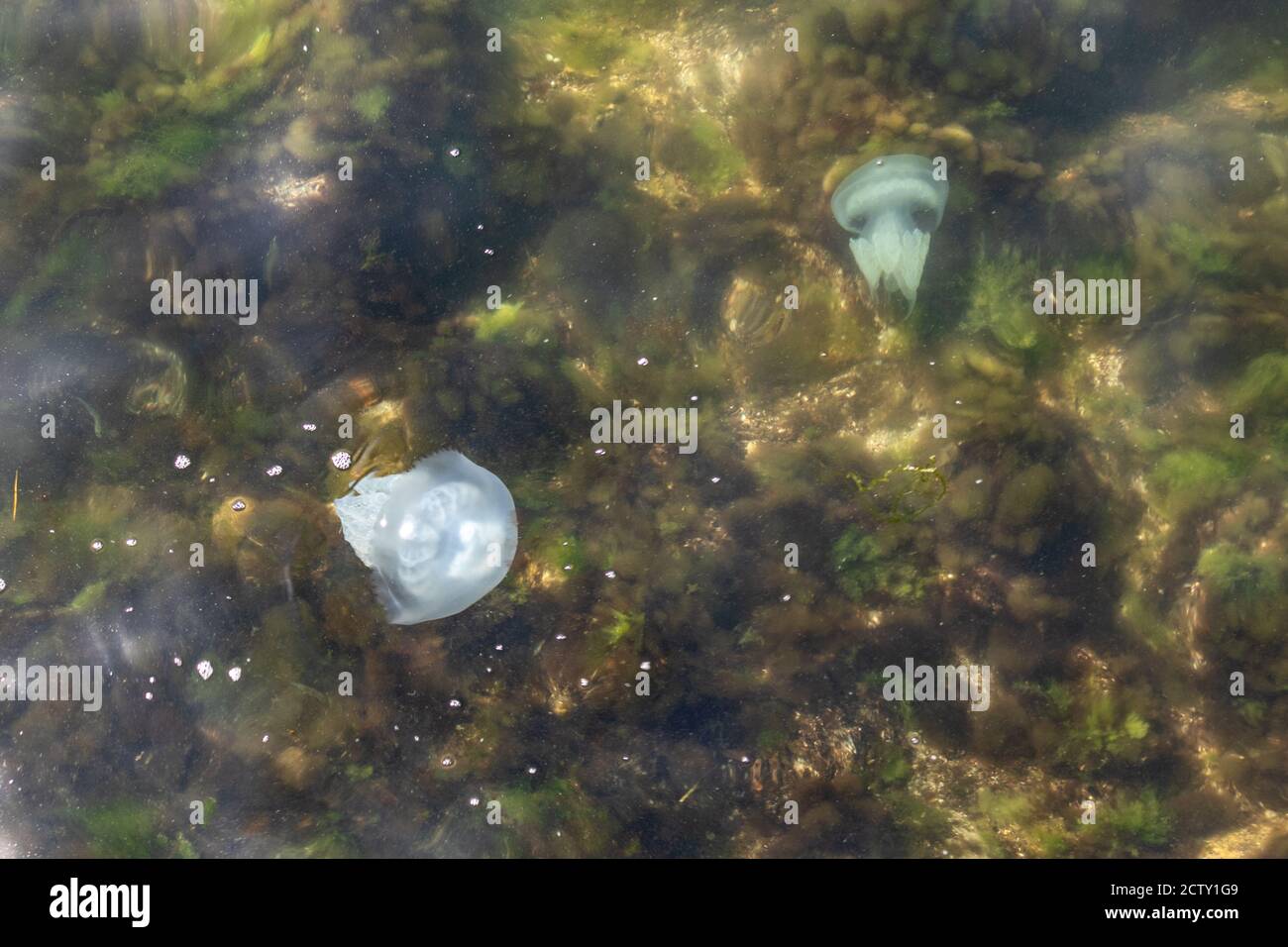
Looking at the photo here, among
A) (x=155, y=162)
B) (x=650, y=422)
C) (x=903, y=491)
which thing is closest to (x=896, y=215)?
(x=903, y=491)

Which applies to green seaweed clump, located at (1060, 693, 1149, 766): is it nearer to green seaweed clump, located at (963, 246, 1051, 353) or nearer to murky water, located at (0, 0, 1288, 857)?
murky water, located at (0, 0, 1288, 857)

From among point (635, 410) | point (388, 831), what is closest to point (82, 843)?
point (388, 831)

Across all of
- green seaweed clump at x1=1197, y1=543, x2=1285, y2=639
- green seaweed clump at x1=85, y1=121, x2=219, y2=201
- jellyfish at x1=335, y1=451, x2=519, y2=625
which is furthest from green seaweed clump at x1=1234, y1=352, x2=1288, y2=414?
green seaweed clump at x1=85, y1=121, x2=219, y2=201

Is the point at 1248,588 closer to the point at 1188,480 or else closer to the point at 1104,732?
the point at 1188,480

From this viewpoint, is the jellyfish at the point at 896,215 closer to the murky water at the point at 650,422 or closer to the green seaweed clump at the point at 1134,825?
the murky water at the point at 650,422

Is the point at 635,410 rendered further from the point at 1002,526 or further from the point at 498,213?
the point at 1002,526
